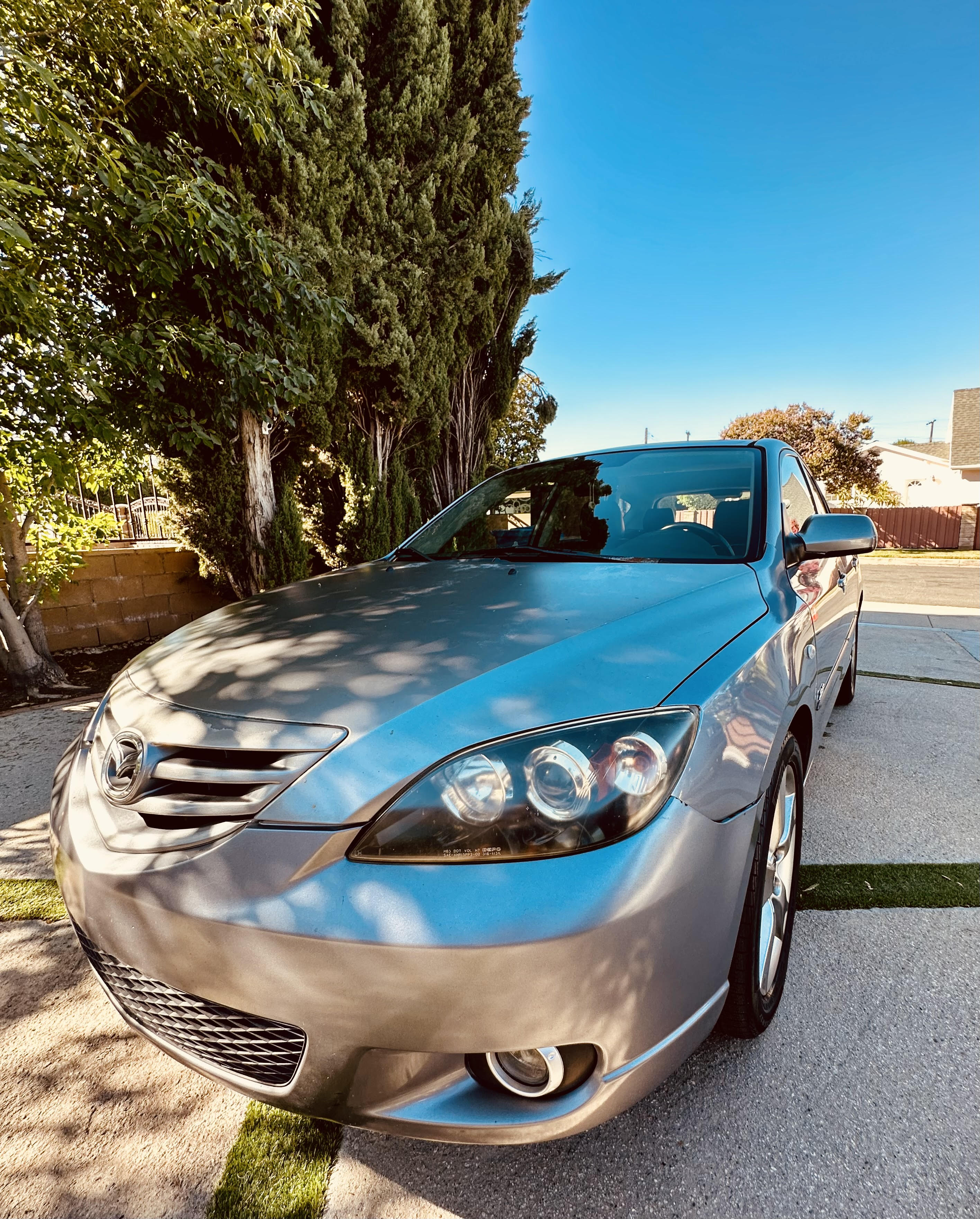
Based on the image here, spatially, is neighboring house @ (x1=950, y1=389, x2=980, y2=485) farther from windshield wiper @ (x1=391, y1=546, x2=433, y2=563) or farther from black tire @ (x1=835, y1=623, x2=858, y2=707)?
windshield wiper @ (x1=391, y1=546, x2=433, y2=563)

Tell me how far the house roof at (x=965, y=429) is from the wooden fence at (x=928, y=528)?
4.82 metres

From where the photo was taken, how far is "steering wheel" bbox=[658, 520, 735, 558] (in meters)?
2.17

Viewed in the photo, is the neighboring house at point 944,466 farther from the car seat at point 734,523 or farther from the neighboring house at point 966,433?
the car seat at point 734,523

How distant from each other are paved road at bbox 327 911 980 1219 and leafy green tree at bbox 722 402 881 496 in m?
29.5

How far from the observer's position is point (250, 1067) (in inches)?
45.0

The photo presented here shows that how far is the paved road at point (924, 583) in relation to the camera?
11.1 meters

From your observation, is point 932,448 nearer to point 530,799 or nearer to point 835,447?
point 835,447

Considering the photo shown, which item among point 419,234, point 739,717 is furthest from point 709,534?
point 419,234

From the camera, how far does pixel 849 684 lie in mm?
4297

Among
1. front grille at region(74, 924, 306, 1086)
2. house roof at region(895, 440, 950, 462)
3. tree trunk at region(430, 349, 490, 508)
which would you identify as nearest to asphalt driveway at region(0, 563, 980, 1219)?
front grille at region(74, 924, 306, 1086)

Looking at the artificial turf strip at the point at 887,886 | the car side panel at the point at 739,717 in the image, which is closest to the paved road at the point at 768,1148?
the artificial turf strip at the point at 887,886

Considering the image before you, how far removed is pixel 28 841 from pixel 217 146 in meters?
5.34

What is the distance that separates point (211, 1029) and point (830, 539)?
2169 millimetres

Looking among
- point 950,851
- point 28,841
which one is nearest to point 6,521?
point 28,841
